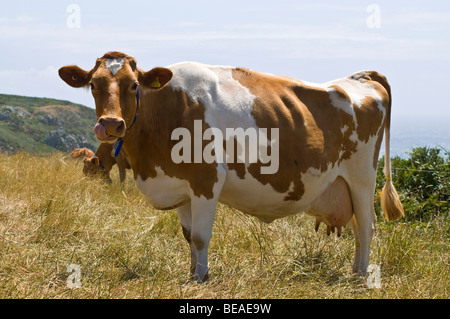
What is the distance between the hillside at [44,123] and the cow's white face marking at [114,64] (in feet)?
162

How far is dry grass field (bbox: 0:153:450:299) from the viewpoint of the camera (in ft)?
16.4

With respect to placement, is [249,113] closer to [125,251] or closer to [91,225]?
[125,251]

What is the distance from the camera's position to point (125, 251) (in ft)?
19.9

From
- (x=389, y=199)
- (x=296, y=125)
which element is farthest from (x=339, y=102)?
(x=389, y=199)

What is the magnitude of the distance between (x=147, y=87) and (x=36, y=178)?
5.27 meters

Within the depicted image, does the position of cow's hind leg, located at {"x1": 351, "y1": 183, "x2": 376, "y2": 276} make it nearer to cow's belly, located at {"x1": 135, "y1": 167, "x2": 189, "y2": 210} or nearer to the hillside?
cow's belly, located at {"x1": 135, "y1": 167, "x2": 189, "y2": 210}

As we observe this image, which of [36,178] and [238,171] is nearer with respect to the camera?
[238,171]

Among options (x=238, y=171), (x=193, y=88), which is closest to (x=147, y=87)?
(x=193, y=88)

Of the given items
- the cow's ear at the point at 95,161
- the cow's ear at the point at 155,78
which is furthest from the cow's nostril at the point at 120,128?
the cow's ear at the point at 95,161

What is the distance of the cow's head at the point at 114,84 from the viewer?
178 inches

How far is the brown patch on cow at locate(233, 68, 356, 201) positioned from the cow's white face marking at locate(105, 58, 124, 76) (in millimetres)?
1275

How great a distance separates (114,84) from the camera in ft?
15.4

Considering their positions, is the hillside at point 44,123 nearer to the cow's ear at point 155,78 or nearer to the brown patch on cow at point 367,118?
the brown patch on cow at point 367,118

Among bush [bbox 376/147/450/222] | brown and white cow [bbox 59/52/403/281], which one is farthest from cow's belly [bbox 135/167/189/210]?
bush [bbox 376/147/450/222]
